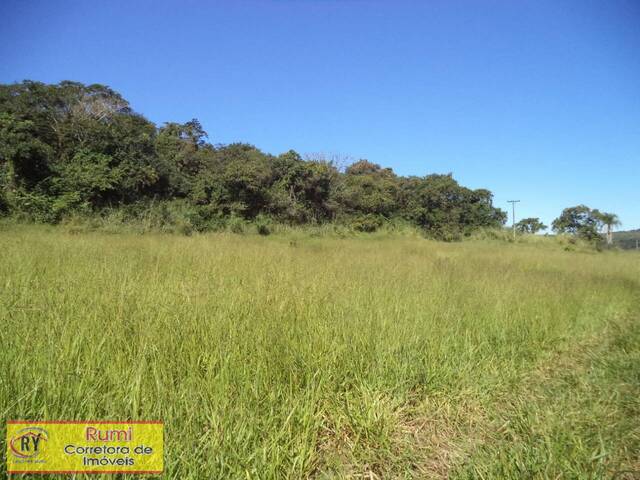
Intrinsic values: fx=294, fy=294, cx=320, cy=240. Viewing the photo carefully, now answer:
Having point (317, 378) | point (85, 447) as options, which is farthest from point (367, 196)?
point (85, 447)

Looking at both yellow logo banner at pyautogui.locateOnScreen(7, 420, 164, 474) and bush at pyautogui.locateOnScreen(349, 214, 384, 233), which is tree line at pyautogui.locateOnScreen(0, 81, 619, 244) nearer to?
bush at pyautogui.locateOnScreen(349, 214, 384, 233)

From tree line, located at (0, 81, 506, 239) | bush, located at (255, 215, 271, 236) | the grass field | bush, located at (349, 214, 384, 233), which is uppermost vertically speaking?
tree line, located at (0, 81, 506, 239)

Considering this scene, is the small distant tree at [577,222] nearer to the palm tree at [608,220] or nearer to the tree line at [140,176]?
the palm tree at [608,220]

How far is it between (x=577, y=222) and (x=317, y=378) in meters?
44.7

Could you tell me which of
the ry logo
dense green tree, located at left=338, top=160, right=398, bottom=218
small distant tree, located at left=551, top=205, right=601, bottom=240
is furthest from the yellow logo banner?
small distant tree, located at left=551, top=205, right=601, bottom=240

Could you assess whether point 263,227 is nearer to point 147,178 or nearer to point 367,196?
point 147,178

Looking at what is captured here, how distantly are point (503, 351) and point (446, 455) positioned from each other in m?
1.60

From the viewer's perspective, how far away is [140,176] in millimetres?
15461

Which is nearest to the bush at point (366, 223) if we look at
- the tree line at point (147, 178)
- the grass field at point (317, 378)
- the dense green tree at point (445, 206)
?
the tree line at point (147, 178)

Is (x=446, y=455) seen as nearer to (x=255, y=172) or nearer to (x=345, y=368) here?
(x=345, y=368)

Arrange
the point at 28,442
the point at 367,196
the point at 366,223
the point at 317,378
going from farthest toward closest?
the point at 367,196
the point at 366,223
the point at 317,378
the point at 28,442

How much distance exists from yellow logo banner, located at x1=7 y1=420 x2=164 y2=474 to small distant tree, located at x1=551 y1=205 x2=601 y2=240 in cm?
3809

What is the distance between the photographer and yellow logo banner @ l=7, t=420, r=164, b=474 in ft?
3.50

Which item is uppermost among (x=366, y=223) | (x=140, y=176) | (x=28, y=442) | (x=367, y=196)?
(x=367, y=196)
